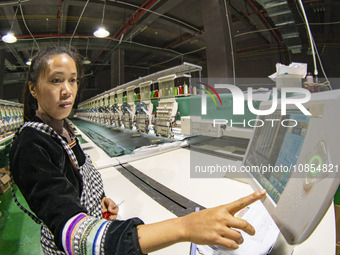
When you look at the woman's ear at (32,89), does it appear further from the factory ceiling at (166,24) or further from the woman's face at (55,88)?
the factory ceiling at (166,24)

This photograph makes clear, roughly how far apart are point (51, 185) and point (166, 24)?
8.28 m

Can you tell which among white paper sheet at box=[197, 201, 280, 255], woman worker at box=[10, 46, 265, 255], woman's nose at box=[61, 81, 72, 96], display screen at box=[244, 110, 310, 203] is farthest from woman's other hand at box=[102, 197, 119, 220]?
display screen at box=[244, 110, 310, 203]

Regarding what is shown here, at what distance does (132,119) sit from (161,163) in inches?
91.1

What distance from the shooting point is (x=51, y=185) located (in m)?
0.48

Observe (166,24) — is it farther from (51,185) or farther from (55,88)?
(51,185)

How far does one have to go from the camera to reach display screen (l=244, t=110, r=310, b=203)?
1.44 ft

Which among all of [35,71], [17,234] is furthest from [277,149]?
[17,234]

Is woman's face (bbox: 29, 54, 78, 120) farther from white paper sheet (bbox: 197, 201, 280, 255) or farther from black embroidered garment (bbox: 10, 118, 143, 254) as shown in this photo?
white paper sheet (bbox: 197, 201, 280, 255)

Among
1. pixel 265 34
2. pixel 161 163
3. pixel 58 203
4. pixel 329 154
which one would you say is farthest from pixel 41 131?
pixel 265 34

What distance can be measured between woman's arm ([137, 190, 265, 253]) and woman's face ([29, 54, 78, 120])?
0.56 meters

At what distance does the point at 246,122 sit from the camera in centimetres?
197

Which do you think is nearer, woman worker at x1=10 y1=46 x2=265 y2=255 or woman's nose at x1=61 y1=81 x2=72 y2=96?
woman worker at x1=10 y1=46 x2=265 y2=255

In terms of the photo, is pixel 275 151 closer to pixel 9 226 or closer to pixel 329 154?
pixel 329 154

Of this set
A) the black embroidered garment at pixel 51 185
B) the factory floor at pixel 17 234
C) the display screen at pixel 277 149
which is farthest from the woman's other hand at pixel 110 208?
the factory floor at pixel 17 234
